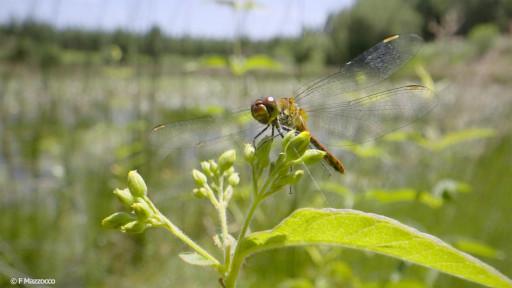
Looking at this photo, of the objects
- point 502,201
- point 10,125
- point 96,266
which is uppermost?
point 10,125

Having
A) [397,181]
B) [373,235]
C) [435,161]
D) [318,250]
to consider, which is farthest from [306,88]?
[435,161]

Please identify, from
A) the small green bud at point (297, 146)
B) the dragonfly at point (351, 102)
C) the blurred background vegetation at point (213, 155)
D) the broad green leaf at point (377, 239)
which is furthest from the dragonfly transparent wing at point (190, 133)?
the blurred background vegetation at point (213, 155)

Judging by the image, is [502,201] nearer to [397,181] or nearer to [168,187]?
[397,181]

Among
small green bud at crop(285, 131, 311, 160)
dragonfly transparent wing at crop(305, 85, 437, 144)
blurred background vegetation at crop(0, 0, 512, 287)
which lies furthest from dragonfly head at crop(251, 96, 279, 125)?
blurred background vegetation at crop(0, 0, 512, 287)

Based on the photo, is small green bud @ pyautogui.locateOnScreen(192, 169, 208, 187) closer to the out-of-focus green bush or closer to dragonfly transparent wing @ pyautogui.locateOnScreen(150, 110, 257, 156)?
dragonfly transparent wing @ pyautogui.locateOnScreen(150, 110, 257, 156)

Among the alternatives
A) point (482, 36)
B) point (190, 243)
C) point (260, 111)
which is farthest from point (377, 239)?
point (482, 36)

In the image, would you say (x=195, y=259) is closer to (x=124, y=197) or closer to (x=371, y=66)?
(x=124, y=197)
